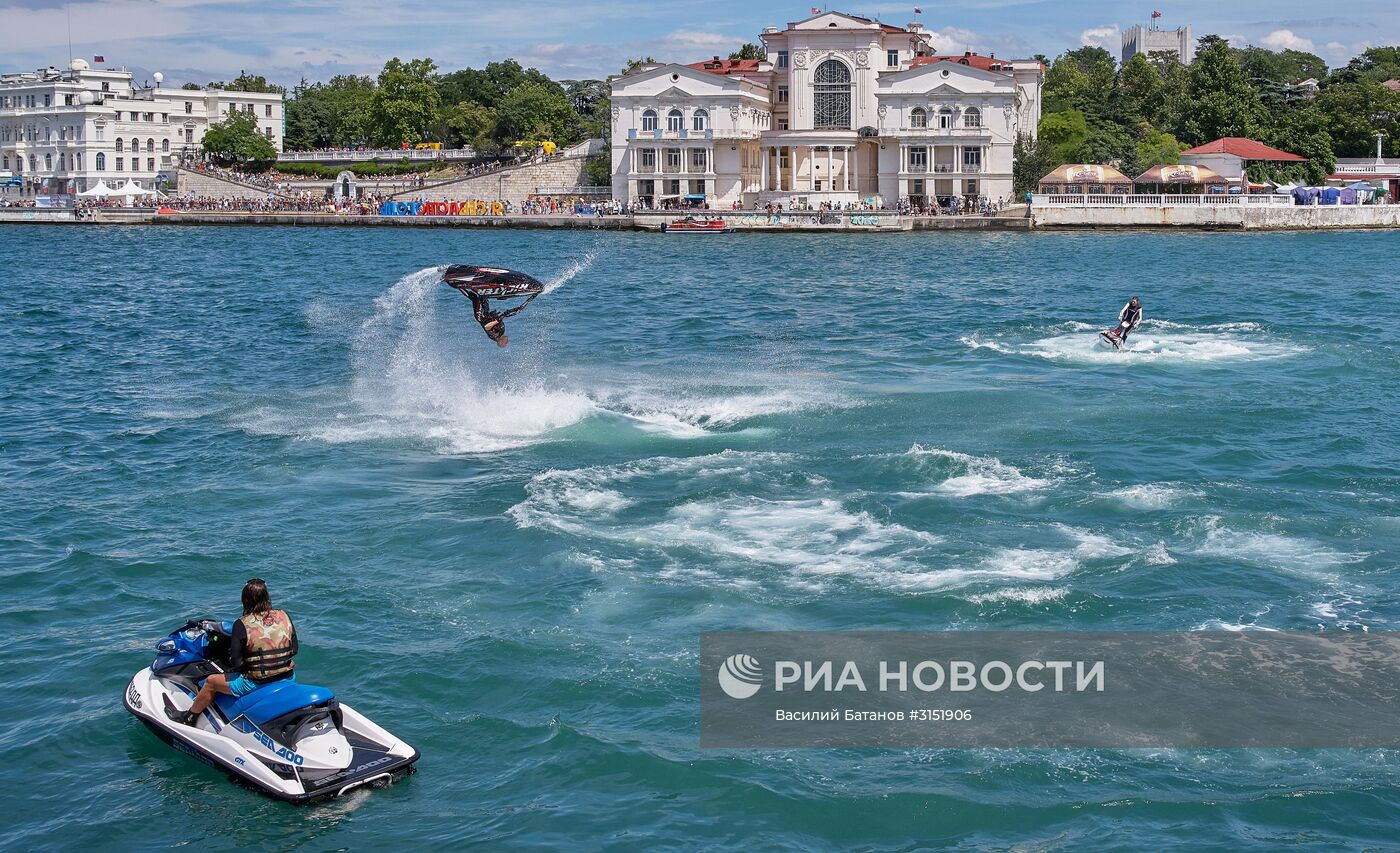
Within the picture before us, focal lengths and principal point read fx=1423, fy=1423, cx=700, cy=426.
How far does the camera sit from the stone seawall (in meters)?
94.8

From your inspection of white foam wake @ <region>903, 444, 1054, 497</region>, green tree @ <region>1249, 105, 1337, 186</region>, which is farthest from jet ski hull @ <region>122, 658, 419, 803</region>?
green tree @ <region>1249, 105, 1337, 186</region>

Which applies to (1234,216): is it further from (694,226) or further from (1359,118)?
(694,226)

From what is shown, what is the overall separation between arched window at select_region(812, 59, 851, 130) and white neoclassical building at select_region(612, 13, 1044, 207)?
0.08m

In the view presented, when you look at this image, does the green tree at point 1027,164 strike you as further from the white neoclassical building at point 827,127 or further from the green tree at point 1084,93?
the green tree at point 1084,93

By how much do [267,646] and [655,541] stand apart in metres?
7.38

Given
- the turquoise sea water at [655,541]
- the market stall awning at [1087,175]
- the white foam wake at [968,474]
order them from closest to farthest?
the turquoise sea water at [655,541] < the white foam wake at [968,474] < the market stall awning at [1087,175]

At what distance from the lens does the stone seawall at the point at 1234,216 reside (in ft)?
311

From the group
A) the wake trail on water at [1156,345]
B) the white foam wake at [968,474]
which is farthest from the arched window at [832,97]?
the white foam wake at [968,474]

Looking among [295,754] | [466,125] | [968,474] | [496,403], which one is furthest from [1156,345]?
[466,125]

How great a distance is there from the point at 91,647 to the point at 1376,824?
45.0 feet

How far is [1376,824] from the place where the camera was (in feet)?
40.3

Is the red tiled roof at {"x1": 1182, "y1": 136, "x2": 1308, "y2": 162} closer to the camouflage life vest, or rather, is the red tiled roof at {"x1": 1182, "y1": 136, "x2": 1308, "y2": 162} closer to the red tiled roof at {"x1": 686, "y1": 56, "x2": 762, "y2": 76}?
the red tiled roof at {"x1": 686, "y1": 56, "x2": 762, "y2": 76}

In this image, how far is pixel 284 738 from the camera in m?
12.7

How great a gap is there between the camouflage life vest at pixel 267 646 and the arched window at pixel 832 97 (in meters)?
102
